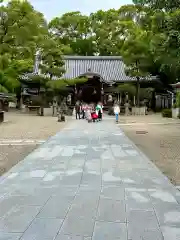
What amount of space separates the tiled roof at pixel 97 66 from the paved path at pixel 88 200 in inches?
1238

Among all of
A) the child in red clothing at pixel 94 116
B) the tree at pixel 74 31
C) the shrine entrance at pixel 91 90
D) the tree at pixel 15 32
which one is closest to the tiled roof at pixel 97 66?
the shrine entrance at pixel 91 90

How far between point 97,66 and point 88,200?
125ft

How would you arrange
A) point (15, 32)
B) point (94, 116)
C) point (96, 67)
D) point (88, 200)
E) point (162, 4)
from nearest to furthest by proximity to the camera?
point (88, 200)
point (162, 4)
point (94, 116)
point (15, 32)
point (96, 67)

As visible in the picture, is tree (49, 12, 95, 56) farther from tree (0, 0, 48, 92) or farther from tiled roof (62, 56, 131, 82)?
tree (0, 0, 48, 92)

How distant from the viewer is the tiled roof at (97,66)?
131ft

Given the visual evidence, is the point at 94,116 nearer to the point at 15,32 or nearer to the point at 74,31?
the point at 15,32

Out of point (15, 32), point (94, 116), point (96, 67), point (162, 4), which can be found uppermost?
point (15, 32)

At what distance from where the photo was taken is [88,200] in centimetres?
529

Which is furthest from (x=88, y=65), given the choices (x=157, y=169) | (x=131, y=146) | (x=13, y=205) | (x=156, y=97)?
(x=13, y=205)

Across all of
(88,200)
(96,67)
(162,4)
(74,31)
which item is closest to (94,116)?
(162,4)

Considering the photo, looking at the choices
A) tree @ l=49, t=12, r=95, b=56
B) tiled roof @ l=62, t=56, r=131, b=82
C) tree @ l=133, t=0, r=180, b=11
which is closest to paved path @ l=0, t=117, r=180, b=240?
tree @ l=133, t=0, r=180, b=11

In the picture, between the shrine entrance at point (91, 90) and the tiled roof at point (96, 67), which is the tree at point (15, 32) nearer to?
the shrine entrance at point (91, 90)

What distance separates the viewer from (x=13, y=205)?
500 cm

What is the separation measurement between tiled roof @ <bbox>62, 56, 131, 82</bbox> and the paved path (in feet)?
103
